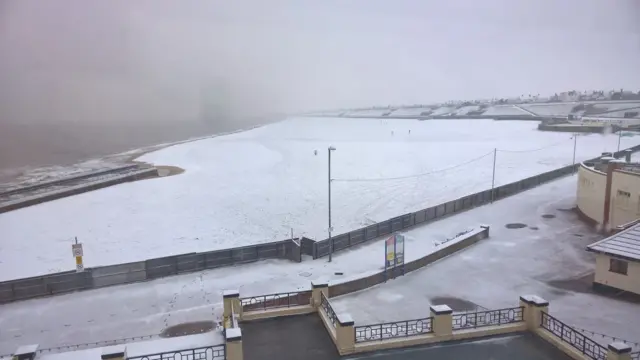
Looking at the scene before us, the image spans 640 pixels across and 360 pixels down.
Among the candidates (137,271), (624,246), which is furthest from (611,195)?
(137,271)

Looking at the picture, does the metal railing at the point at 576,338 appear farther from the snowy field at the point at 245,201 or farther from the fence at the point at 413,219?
the snowy field at the point at 245,201

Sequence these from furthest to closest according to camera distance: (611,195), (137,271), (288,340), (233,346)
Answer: (611,195) → (137,271) → (288,340) → (233,346)

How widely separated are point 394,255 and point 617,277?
312 inches

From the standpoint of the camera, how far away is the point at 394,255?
1883 cm

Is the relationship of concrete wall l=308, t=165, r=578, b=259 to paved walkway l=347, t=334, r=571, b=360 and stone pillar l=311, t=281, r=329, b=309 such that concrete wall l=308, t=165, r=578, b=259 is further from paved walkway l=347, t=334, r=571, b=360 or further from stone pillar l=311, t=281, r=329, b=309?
paved walkway l=347, t=334, r=571, b=360

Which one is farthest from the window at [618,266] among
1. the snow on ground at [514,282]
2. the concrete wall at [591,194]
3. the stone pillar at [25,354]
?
the stone pillar at [25,354]

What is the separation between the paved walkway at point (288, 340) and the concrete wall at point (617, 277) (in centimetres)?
1128

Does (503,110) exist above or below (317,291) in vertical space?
above

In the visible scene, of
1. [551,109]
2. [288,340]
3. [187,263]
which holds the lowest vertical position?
[187,263]

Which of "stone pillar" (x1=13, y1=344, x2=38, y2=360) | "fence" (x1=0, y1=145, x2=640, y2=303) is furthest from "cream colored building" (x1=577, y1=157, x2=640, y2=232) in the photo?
"stone pillar" (x1=13, y1=344, x2=38, y2=360)

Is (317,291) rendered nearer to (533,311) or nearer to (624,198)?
(533,311)

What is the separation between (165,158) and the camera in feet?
251

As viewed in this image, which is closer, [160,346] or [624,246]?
[160,346]

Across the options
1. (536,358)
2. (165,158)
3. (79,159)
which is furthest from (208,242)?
(79,159)
